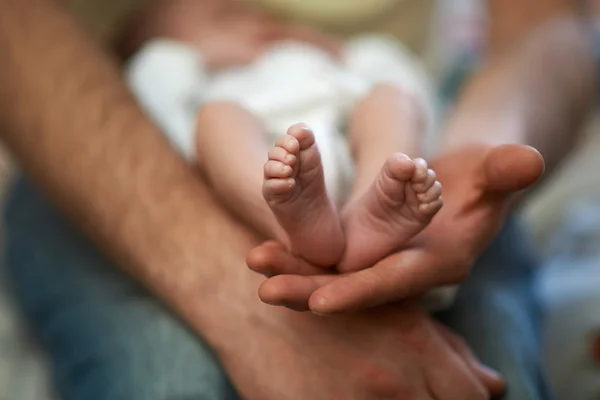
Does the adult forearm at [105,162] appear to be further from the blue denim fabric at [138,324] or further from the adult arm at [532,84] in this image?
the adult arm at [532,84]

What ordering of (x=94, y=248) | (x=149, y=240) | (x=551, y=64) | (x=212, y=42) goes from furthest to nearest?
(x=212, y=42)
(x=551, y=64)
(x=94, y=248)
(x=149, y=240)

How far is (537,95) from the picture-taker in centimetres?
82

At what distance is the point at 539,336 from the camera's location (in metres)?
0.73

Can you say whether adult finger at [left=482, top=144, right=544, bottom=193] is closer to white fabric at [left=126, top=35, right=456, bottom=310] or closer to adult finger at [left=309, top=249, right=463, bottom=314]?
adult finger at [left=309, top=249, right=463, bottom=314]

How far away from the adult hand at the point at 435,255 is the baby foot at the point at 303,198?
0.02 metres

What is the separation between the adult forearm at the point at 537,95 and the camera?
0.75 metres

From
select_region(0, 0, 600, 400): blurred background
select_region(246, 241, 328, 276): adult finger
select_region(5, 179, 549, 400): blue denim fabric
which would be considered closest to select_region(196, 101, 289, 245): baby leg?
select_region(246, 241, 328, 276): adult finger

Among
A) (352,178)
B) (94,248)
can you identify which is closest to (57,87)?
(94,248)

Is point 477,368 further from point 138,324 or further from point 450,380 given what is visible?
point 138,324

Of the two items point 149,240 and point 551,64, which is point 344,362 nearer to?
point 149,240

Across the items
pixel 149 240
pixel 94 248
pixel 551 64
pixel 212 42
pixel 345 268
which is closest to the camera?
pixel 345 268

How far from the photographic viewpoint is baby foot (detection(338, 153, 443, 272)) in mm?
456

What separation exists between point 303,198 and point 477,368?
0.24 metres

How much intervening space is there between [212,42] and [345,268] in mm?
654
